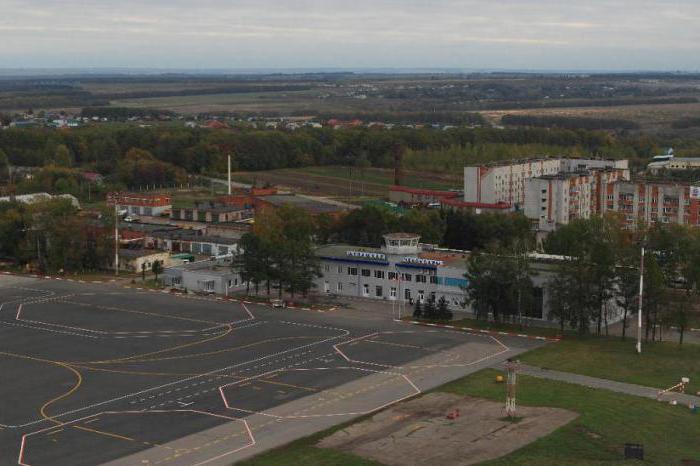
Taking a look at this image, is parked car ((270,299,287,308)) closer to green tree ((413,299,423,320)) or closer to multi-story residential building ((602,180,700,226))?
green tree ((413,299,423,320))

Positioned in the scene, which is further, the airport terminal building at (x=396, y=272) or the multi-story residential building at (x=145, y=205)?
the multi-story residential building at (x=145, y=205)

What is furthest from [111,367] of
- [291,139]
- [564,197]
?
[291,139]

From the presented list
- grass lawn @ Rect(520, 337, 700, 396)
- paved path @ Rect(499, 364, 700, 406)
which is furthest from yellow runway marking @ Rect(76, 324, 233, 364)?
grass lawn @ Rect(520, 337, 700, 396)

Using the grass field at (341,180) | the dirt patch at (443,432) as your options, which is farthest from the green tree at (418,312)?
the grass field at (341,180)

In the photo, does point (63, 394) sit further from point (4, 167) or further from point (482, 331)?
point (4, 167)

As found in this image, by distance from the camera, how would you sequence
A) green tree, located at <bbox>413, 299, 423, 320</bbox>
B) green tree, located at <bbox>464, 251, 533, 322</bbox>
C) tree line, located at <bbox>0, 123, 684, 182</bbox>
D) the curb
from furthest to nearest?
tree line, located at <bbox>0, 123, 684, 182</bbox>, green tree, located at <bbox>413, 299, 423, 320</bbox>, green tree, located at <bbox>464, 251, 533, 322</bbox>, the curb

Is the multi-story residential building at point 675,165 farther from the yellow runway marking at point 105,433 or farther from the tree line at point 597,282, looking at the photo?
the yellow runway marking at point 105,433
